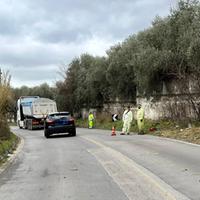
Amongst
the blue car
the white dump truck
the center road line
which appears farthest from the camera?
the white dump truck

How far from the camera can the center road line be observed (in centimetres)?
970

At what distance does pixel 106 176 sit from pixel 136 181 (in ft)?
4.00

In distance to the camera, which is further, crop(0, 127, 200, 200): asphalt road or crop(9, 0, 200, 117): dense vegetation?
crop(9, 0, 200, 117): dense vegetation

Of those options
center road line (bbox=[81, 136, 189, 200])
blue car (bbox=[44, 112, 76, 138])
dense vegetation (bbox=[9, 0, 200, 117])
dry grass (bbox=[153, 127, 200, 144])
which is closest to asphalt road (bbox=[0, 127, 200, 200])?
center road line (bbox=[81, 136, 189, 200])

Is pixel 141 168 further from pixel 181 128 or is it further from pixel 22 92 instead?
pixel 22 92

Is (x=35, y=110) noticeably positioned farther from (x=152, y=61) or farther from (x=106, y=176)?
(x=106, y=176)

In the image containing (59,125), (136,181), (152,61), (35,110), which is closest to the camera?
(136,181)

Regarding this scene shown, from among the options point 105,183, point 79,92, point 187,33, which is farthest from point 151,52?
point 79,92

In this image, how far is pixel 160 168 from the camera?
13.7m

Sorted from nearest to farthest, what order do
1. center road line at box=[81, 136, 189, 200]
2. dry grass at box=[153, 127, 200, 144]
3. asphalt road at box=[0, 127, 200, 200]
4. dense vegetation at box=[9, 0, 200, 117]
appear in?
center road line at box=[81, 136, 189, 200] < asphalt road at box=[0, 127, 200, 200] < dry grass at box=[153, 127, 200, 144] < dense vegetation at box=[9, 0, 200, 117]

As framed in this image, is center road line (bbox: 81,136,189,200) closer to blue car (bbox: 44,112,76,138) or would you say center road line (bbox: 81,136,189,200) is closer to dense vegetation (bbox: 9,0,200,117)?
dense vegetation (bbox: 9,0,200,117)

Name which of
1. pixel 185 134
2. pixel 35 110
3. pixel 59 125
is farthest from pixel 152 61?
pixel 35 110

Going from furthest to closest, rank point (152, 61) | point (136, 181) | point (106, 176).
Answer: point (152, 61) < point (106, 176) < point (136, 181)

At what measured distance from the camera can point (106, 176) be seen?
12539 mm
